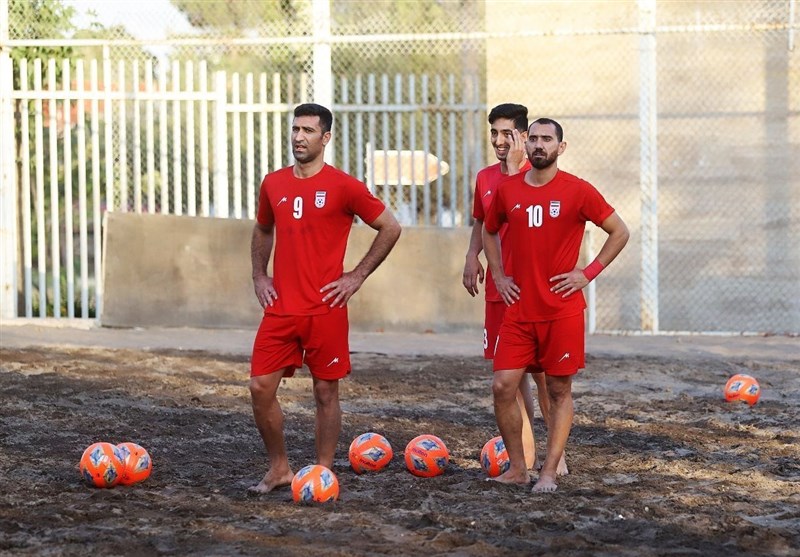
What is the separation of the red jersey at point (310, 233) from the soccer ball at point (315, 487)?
0.87 m

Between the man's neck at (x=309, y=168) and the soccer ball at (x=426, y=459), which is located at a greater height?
the man's neck at (x=309, y=168)

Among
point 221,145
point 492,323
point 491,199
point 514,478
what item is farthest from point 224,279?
point 514,478

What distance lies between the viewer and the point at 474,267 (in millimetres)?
7781

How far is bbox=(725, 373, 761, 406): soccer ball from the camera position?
1033cm

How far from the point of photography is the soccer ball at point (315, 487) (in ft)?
21.3

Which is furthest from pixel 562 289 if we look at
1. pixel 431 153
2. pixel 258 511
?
pixel 431 153

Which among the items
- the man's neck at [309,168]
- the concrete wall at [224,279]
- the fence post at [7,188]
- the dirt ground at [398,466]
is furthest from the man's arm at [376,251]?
the fence post at [7,188]

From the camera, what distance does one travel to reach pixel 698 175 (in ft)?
54.7

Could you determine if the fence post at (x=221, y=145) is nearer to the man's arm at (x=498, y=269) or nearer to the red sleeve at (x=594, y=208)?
the man's arm at (x=498, y=269)

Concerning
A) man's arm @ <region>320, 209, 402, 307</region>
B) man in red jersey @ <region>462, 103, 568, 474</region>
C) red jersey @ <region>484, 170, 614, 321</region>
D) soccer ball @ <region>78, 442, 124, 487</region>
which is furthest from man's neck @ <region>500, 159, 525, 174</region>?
soccer ball @ <region>78, 442, 124, 487</region>

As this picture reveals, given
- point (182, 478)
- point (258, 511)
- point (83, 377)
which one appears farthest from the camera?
point (83, 377)

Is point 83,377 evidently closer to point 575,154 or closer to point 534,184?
point 534,184

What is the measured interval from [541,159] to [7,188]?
10336mm

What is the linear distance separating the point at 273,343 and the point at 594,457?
238 cm
